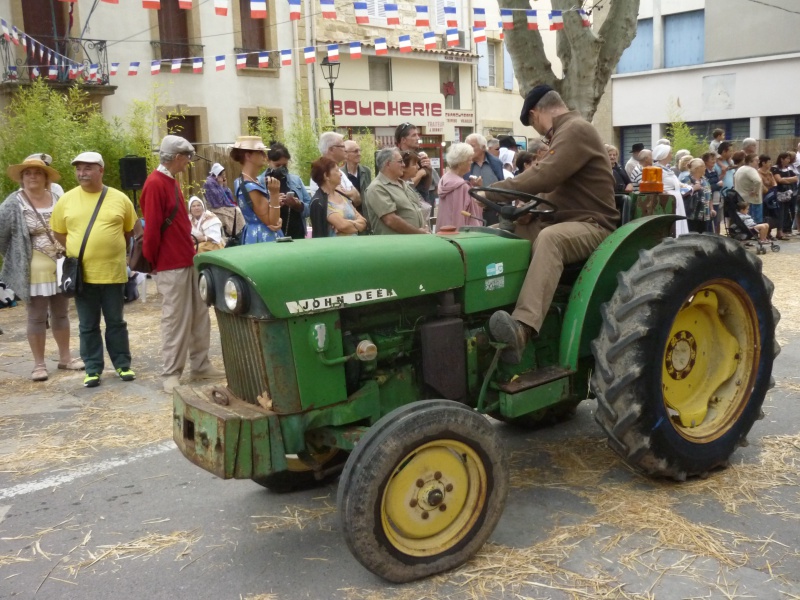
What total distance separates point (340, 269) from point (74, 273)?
362 centimetres

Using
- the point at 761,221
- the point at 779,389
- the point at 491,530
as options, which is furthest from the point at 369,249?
the point at 761,221

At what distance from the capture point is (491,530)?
3160mm

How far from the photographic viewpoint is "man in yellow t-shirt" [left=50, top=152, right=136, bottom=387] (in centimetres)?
612

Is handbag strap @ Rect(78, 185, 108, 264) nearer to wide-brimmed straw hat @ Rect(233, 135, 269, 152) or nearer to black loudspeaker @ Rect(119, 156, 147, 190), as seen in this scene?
wide-brimmed straw hat @ Rect(233, 135, 269, 152)

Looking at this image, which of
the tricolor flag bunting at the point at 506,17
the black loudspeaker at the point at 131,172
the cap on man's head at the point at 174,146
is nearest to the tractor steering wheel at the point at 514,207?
the cap on man's head at the point at 174,146

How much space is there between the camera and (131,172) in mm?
10688

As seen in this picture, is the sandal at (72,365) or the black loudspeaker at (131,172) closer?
the sandal at (72,365)

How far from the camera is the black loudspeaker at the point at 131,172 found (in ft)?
34.9

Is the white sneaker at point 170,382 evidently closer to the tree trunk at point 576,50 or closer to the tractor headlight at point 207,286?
the tractor headlight at point 207,286

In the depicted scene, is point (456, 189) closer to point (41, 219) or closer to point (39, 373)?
point (41, 219)

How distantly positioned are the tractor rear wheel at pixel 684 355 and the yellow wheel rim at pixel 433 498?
0.79 meters

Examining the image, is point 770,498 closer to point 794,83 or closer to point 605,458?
point 605,458

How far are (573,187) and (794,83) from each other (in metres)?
25.8

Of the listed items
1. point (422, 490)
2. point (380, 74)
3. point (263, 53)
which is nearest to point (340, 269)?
point (422, 490)
